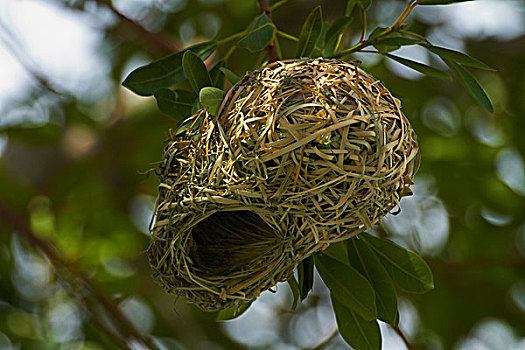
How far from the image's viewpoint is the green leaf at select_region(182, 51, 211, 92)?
1107 mm

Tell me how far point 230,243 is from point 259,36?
1.24 ft

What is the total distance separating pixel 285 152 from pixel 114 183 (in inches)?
75.0

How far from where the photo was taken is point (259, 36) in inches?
43.9

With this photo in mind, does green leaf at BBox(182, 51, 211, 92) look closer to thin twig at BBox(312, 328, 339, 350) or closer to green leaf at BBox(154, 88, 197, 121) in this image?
green leaf at BBox(154, 88, 197, 121)

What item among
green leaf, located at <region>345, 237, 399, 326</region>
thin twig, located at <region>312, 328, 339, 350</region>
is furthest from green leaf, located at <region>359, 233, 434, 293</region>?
thin twig, located at <region>312, 328, 339, 350</region>

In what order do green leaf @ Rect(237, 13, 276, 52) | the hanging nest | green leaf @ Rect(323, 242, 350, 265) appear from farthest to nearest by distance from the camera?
green leaf @ Rect(323, 242, 350, 265) → green leaf @ Rect(237, 13, 276, 52) → the hanging nest

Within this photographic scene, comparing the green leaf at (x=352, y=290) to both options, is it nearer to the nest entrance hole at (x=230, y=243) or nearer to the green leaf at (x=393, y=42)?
the nest entrance hole at (x=230, y=243)

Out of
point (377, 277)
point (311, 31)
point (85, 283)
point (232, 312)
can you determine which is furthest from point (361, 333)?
point (85, 283)

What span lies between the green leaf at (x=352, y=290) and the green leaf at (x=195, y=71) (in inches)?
16.7

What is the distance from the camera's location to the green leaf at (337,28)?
121 centimetres

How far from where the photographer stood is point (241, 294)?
3.59ft

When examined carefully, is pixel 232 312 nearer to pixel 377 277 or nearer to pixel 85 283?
pixel 377 277

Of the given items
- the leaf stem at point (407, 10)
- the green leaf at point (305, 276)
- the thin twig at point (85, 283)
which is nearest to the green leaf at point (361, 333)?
the green leaf at point (305, 276)

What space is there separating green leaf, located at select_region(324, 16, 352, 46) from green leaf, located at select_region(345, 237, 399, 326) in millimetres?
399
